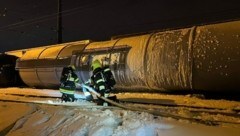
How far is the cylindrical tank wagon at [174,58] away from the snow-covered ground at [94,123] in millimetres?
1156

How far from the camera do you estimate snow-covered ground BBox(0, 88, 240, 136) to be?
674 cm

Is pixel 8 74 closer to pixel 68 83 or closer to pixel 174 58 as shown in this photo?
pixel 68 83

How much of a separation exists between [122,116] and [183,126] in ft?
6.58

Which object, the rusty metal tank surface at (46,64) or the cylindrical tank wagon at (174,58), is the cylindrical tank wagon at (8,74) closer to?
the rusty metal tank surface at (46,64)

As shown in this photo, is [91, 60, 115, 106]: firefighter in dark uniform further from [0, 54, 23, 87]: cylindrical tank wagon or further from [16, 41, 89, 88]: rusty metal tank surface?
[0, 54, 23, 87]: cylindrical tank wagon

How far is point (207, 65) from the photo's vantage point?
38.1 ft

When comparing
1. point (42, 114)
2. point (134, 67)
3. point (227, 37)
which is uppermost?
point (227, 37)

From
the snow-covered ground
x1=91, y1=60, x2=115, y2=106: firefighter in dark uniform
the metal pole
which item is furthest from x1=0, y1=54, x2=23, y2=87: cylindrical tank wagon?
x1=91, y1=60, x2=115, y2=106: firefighter in dark uniform

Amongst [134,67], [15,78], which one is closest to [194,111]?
[134,67]

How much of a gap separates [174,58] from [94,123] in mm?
5555

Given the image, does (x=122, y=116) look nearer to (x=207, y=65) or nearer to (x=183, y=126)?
(x=183, y=126)

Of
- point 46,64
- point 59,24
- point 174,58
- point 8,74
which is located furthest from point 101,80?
point 59,24

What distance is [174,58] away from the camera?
1273 cm

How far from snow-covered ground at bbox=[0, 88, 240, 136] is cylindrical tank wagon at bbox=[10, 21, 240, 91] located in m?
1.16
